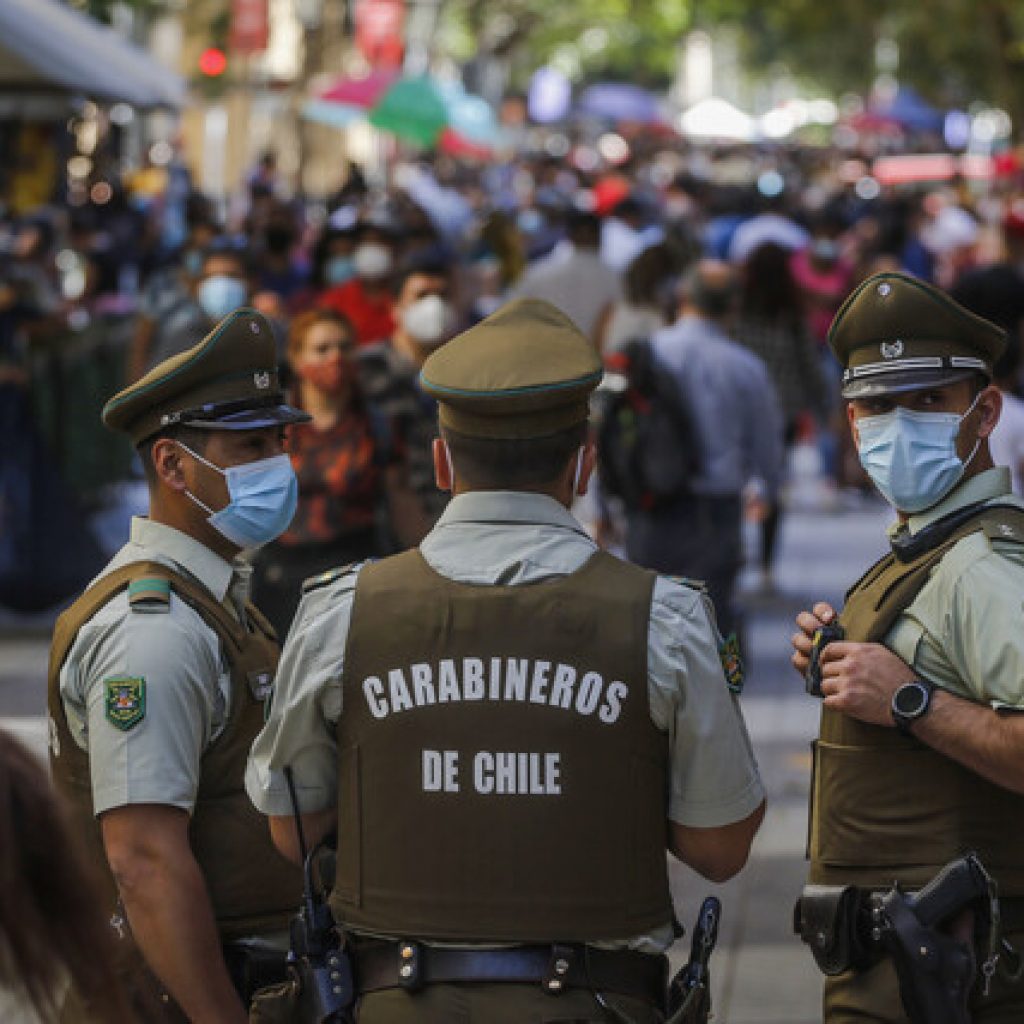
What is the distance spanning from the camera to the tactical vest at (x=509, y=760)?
3.37 m

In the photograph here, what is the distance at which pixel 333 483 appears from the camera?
7.84 metres

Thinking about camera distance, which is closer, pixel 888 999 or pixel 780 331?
pixel 888 999

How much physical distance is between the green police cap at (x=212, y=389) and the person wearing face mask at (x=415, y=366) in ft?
10.1

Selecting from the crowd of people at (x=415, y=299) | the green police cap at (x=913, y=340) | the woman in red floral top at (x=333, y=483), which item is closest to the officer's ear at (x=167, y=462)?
the green police cap at (x=913, y=340)

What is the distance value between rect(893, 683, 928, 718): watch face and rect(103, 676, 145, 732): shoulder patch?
1154 millimetres

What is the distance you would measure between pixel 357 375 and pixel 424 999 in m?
4.97

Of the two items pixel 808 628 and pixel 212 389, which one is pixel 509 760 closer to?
pixel 808 628

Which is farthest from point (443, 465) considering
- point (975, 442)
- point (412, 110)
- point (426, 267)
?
point (412, 110)

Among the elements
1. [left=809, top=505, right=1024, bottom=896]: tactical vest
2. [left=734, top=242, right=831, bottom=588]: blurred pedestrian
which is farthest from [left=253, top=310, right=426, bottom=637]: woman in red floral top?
[left=734, top=242, right=831, bottom=588]: blurred pedestrian

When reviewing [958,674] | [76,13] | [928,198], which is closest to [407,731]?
[958,674]

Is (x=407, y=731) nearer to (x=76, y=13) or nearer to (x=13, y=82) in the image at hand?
(x=13, y=82)

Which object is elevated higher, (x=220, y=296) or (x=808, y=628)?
(x=808, y=628)

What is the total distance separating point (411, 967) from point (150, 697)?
2.08ft

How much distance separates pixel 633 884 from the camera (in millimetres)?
3412
